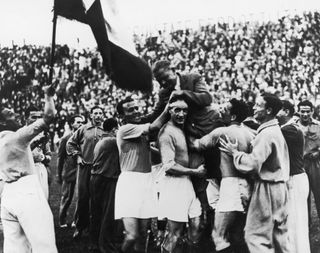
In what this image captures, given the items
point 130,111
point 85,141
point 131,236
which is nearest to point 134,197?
point 131,236

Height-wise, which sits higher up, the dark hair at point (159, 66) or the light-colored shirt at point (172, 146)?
the dark hair at point (159, 66)

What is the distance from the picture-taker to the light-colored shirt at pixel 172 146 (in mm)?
6000

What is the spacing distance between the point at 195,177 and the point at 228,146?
0.56 m

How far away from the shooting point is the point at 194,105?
624 centimetres

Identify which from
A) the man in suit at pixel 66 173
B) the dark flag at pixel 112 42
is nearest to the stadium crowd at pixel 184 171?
the dark flag at pixel 112 42

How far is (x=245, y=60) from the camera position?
19.4 meters

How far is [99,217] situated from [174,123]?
1.85 metres

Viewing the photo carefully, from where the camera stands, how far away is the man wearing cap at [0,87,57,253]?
499cm

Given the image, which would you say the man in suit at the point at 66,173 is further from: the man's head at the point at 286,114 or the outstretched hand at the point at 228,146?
the outstretched hand at the point at 228,146

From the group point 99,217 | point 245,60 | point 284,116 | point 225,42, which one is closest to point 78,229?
point 99,217

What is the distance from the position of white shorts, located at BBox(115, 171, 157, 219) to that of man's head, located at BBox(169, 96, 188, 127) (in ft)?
2.28

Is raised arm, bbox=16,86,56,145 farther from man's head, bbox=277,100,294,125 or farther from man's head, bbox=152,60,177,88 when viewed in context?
man's head, bbox=277,100,294,125

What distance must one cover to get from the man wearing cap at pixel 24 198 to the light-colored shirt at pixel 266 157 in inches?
75.4

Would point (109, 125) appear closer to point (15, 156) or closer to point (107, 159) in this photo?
point (107, 159)
